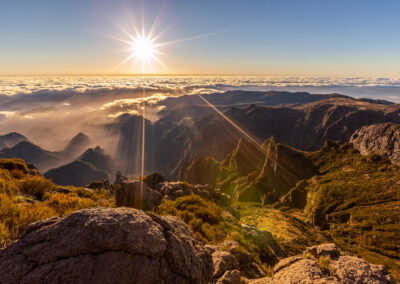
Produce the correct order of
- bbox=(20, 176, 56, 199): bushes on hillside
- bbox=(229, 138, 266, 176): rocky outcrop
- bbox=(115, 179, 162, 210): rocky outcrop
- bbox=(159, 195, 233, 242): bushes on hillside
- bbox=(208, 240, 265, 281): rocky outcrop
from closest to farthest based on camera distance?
bbox=(208, 240, 265, 281): rocky outcrop
bbox=(159, 195, 233, 242): bushes on hillside
bbox=(20, 176, 56, 199): bushes on hillside
bbox=(115, 179, 162, 210): rocky outcrop
bbox=(229, 138, 266, 176): rocky outcrop

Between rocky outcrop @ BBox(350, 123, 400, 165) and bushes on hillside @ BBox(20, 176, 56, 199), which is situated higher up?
bushes on hillside @ BBox(20, 176, 56, 199)

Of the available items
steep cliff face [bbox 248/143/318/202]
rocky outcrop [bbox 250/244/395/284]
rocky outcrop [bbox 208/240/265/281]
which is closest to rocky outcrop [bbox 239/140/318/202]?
steep cliff face [bbox 248/143/318/202]

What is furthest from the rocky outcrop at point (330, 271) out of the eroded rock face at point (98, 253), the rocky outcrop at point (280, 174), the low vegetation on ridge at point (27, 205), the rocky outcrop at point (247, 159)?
the rocky outcrop at point (247, 159)

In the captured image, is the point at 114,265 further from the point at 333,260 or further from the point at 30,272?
the point at 333,260

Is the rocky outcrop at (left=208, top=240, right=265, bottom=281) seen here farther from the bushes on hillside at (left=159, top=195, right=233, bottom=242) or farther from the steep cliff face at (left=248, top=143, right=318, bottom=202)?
the steep cliff face at (left=248, top=143, right=318, bottom=202)

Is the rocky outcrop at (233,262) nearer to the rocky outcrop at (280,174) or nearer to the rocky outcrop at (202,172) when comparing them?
the rocky outcrop at (280,174)

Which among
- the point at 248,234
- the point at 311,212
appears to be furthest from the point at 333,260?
the point at 311,212
